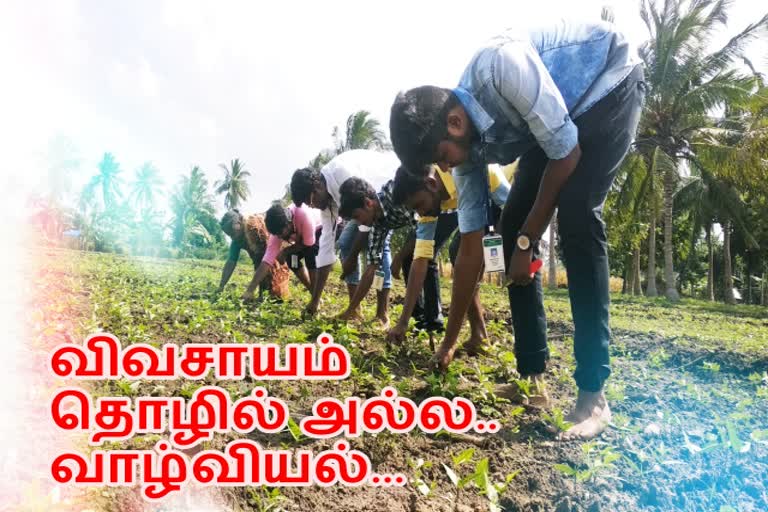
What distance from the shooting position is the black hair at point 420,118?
78.0 inches

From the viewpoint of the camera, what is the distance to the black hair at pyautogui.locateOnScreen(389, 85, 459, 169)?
1982 mm

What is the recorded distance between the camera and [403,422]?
7.51 feet

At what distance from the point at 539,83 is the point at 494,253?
0.62m

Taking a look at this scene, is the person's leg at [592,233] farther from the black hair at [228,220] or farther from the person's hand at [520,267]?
the black hair at [228,220]

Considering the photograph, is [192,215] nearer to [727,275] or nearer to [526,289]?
[727,275]

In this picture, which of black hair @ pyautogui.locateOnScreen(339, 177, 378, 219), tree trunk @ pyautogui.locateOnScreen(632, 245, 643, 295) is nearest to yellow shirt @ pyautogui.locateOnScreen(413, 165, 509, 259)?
black hair @ pyautogui.locateOnScreen(339, 177, 378, 219)

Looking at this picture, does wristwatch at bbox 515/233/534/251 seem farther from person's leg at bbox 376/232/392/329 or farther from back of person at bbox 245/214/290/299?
back of person at bbox 245/214/290/299

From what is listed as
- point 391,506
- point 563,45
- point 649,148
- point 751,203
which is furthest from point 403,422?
point 751,203

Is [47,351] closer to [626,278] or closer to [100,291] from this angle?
[100,291]

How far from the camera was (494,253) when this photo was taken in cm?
216

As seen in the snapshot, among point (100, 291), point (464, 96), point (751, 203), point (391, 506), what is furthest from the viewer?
point (751, 203)

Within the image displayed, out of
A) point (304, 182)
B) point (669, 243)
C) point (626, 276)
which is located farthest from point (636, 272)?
point (304, 182)

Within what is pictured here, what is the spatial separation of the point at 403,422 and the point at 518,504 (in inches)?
24.0

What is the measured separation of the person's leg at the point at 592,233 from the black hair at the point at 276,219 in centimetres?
365
